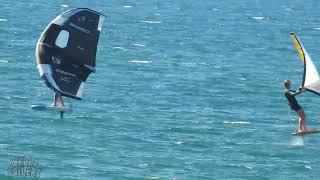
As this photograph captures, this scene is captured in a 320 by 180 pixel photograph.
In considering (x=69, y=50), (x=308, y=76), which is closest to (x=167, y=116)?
(x=69, y=50)

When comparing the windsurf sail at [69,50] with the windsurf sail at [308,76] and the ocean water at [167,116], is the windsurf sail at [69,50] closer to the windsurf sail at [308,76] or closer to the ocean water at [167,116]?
the windsurf sail at [308,76]

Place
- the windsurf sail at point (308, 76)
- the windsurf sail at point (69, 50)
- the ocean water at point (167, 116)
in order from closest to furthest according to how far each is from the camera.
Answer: the windsurf sail at point (308, 76)
the windsurf sail at point (69, 50)
the ocean water at point (167, 116)

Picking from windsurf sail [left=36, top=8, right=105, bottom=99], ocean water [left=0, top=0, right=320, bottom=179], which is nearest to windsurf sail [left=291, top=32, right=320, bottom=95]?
windsurf sail [left=36, top=8, right=105, bottom=99]

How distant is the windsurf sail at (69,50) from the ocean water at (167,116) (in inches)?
647

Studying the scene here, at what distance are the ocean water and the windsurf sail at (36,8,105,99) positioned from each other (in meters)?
16.4

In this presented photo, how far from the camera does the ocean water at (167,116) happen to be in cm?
8475

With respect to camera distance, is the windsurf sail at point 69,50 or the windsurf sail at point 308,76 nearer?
the windsurf sail at point 308,76

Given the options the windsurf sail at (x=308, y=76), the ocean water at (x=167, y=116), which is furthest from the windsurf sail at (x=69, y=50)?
the ocean water at (x=167, y=116)

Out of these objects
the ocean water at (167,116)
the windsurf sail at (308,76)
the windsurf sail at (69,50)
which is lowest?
the ocean water at (167,116)

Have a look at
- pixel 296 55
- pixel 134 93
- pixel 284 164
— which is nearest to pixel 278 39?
pixel 296 55

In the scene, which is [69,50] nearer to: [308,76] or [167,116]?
[308,76]

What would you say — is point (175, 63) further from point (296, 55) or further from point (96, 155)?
point (96, 155)

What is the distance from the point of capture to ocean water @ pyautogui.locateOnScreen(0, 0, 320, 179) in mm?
84750

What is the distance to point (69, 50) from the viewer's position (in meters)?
62.9
